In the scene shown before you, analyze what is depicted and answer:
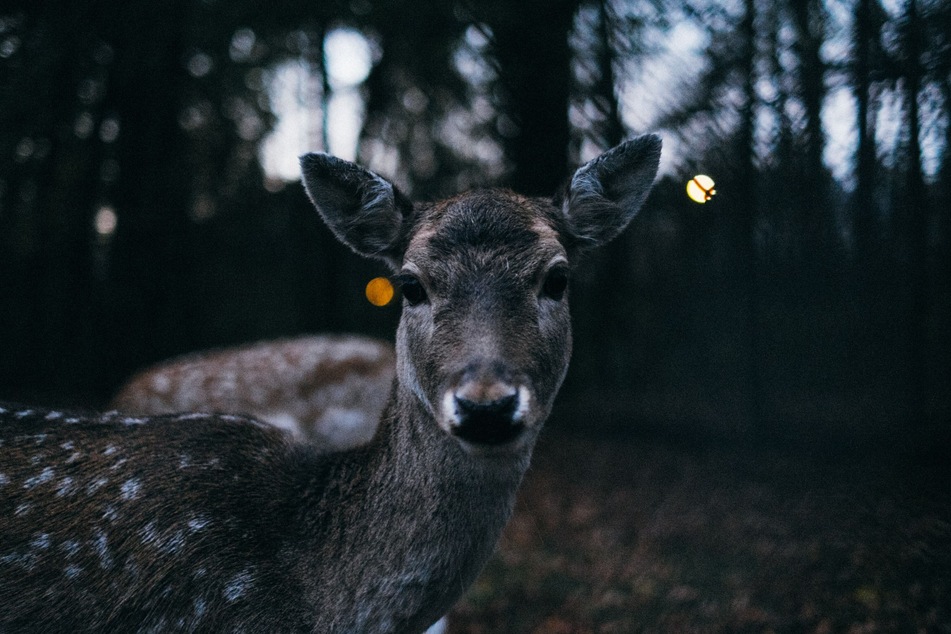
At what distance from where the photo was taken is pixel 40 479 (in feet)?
8.19

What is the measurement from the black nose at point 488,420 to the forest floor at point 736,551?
1.71 meters

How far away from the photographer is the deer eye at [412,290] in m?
2.59

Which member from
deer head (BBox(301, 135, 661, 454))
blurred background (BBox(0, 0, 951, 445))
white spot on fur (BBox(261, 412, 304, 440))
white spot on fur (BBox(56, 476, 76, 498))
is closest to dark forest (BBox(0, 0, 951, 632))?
blurred background (BBox(0, 0, 951, 445))

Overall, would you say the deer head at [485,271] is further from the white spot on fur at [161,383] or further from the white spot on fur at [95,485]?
the white spot on fur at [161,383]

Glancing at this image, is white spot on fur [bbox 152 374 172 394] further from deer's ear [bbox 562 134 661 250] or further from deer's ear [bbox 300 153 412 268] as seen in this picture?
deer's ear [bbox 562 134 661 250]

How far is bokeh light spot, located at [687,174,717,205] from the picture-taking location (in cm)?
386

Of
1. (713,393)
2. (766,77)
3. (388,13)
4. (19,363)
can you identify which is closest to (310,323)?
(19,363)

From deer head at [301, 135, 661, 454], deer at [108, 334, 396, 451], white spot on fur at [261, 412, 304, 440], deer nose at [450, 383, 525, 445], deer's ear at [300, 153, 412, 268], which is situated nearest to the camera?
deer nose at [450, 383, 525, 445]

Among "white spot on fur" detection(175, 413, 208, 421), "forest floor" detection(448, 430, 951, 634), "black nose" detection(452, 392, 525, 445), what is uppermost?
"black nose" detection(452, 392, 525, 445)

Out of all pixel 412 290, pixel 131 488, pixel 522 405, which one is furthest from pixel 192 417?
pixel 522 405

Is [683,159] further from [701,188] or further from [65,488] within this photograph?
[65,488]

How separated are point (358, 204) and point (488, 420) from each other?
53.7 inches

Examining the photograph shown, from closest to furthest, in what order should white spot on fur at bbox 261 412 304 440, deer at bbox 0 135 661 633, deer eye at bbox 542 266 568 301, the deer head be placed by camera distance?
1. the deer head
2. deer at bbox 0 135 661 633
3. deer eye at bbox 542 266 568 301
4. white spot on fur at bbox 261 412 304 440

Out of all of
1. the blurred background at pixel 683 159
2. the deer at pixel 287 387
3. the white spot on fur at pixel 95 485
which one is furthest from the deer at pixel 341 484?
the deer at pixel 287 387
